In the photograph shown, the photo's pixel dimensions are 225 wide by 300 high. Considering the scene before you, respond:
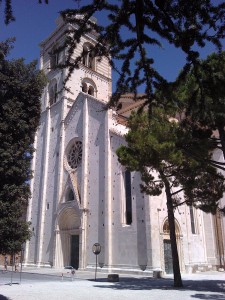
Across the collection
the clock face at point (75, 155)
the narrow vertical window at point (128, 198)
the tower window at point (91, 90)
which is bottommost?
the narrow vertical window at point (128, 198)

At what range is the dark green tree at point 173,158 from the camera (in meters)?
12.4

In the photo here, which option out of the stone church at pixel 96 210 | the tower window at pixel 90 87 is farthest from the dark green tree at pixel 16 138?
the tower window at pixel 90 87

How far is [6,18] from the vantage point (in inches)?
147

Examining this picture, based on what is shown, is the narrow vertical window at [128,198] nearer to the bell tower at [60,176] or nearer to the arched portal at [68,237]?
the bell tower at [60,176]

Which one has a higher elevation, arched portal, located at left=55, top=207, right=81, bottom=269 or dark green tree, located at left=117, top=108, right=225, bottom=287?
dark green tree, located at left=117, top=108, right=225, bottom=287

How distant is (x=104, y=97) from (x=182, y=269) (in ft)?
73.2

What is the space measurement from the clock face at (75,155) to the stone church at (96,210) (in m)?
0.11

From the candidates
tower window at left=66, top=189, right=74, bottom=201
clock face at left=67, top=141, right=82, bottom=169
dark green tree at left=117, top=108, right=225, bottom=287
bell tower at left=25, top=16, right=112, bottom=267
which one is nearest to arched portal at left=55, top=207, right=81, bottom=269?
bell tower at left=25, top=16, right=112, bottom=267

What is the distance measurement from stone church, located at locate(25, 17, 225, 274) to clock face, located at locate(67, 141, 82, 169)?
107 mm

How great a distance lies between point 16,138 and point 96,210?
54.9ft

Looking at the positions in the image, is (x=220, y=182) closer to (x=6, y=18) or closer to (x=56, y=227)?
(x=6, y=18)

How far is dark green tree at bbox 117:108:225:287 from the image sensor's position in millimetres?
12398

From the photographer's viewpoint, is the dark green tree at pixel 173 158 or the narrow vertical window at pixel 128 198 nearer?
the dark green tree at pixel 173 158

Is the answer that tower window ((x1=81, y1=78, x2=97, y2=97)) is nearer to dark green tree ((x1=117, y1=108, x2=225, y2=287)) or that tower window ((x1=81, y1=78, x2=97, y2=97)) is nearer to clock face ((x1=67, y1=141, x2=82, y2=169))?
clock face ((x1=67, y1=141, x2=82, y2=169))
